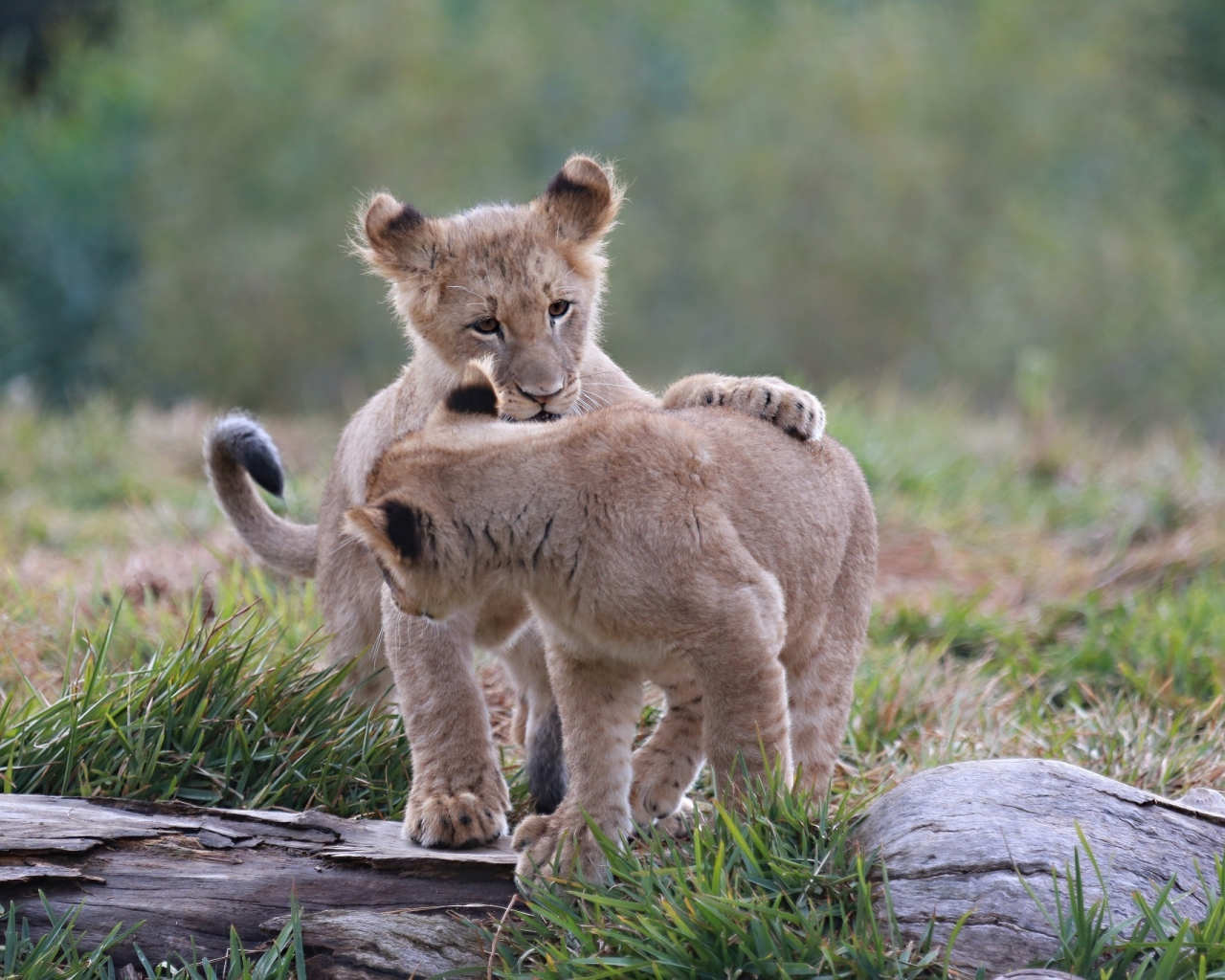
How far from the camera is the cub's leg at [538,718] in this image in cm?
399

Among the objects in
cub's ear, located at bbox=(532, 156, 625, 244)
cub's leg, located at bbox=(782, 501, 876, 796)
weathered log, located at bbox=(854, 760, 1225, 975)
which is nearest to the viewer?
weathered log, located at bbox=(854, 760, 1225, 975)

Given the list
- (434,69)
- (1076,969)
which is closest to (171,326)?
(434,69)

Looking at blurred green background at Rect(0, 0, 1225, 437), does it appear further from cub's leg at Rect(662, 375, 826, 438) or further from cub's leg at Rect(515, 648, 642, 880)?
cub's leg at Rect(515, 648, 642, 880)

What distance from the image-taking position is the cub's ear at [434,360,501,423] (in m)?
3.55

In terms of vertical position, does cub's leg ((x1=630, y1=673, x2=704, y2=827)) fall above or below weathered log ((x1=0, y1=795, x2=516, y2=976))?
above

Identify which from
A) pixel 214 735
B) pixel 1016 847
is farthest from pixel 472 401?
pixel 1016 847

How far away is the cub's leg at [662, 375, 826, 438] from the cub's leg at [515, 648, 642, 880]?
0.99 m

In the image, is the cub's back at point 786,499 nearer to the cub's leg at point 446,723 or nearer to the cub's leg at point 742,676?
the cub's leg at point 742,676

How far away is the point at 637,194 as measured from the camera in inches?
1296

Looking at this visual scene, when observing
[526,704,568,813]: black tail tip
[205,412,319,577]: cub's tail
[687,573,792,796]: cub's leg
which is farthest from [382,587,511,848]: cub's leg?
[205,412,319,577]: cub's tail

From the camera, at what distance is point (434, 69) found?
28906 millimetres

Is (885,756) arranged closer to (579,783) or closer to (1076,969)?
(579,783)

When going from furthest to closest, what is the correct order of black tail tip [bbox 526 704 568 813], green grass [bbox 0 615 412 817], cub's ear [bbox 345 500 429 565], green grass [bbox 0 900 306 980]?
black tail tip [bbox 526 704 568 813] → green grass [bbox 0 615 412 817] → cub's ear [bbox 345 500 429 565] → green grass [bbox 0 900 306 980]

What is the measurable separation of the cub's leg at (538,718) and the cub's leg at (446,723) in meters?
0.12
